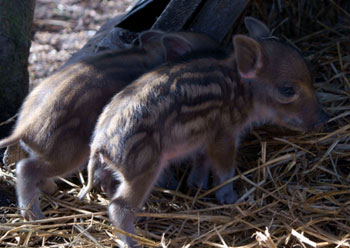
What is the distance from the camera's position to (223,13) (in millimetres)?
3936

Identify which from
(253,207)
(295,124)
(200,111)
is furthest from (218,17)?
(253,207)

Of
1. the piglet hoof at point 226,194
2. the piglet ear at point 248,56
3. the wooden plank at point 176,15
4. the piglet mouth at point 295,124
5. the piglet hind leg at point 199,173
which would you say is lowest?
the piglet hoof at point 226,194

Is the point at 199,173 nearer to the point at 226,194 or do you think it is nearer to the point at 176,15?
the point at 226,194

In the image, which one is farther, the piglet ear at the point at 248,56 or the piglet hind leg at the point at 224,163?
the piglet hind leg at the point at 224,163

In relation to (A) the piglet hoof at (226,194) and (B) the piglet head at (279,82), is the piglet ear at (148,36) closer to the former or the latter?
(B) the piglet head at (279,82)

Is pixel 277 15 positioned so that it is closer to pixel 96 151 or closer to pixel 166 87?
pixel 166 87

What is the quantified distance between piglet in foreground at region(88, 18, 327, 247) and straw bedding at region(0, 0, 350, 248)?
0.15 metres

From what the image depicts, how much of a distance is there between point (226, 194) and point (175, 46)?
992 mm

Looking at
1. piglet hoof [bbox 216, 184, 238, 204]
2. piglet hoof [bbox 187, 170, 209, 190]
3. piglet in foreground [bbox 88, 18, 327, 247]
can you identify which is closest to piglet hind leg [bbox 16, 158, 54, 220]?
piglet in foreground [bbox 88, 18, 327, 247]

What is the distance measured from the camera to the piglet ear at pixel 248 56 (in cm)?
316

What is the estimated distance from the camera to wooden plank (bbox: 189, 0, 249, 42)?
3934 mm

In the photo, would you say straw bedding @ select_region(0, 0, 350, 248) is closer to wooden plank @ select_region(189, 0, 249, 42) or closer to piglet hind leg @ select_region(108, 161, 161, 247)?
piglet hind leg @ select_region(108, 161, 161, 247)

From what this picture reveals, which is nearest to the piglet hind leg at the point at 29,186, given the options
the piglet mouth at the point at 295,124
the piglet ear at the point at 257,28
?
the piglet mouth at the point at 295,124

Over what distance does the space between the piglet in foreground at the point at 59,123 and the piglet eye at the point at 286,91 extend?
0.95 meters
